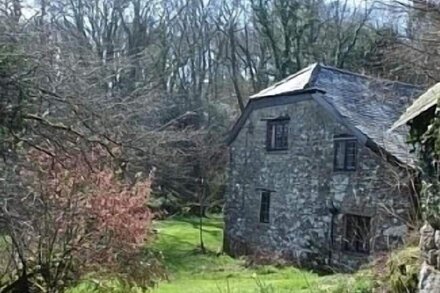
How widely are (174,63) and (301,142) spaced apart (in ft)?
50.0

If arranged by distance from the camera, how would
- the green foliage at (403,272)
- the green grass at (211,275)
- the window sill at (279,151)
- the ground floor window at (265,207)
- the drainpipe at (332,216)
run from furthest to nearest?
the ground floor window at (265,207)
the window sill at (279,151)
the drainpipe at (332,216)
the green grass at (211,275)
the green foliage at (403,272)

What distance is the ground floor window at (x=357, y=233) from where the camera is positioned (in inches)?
755

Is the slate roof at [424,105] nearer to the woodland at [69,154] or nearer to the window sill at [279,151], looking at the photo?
the woodland at [69,154]

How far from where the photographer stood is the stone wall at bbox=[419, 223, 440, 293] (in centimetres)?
625

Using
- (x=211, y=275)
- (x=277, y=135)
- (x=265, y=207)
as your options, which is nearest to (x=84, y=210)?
(x=211, y=275)

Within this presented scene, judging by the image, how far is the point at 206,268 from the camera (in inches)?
871

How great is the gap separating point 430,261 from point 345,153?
44.4 feet

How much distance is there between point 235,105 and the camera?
3688 centimetres

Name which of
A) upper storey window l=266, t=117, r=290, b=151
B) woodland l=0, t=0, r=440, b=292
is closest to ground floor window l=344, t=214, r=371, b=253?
upper storey window l=266, t=117, r=290, b=151

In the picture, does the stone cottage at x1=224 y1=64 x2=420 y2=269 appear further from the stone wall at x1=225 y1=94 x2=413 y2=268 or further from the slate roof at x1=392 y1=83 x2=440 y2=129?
the slate roof at x1=392 y1=83 x2=440 y2=129

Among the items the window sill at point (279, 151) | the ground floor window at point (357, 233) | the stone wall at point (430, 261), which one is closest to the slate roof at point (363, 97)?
the window sill at point (279, 151)

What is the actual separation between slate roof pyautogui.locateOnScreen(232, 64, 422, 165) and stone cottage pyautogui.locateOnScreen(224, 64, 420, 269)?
31mm

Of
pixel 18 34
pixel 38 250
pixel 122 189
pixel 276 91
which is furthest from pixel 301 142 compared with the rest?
pixel 18 34

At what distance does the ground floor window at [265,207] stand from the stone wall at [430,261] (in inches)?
647
